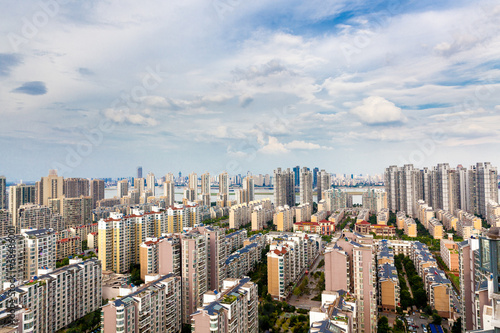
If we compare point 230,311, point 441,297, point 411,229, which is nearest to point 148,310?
point 230,311

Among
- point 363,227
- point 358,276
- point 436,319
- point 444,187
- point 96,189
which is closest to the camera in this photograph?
point 358,276

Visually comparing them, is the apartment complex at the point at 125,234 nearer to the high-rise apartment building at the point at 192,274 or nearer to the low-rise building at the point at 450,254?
the high-rise apartment building at the point at 192,274

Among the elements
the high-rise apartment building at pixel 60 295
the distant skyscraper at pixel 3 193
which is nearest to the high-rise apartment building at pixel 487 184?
the high-rise apartment building at pixel 60 295

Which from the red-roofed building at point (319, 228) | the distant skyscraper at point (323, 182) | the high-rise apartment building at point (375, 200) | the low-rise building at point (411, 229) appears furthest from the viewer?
the distant skyscraper at point (323, 182)

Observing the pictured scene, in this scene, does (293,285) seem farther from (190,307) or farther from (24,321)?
(24,321)

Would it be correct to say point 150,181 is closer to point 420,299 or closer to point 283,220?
point 283,220

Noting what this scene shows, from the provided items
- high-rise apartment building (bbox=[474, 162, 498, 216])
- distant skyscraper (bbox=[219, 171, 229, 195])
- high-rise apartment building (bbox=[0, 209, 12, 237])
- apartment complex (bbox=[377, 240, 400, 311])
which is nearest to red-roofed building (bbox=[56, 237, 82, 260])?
high-rise apartment building (bbox=[0, 209, 12, 237])

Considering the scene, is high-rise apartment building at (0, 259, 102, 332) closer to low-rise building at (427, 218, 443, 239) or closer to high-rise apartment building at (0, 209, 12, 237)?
high-rise apartment building at (0, 209, 12, 237)
